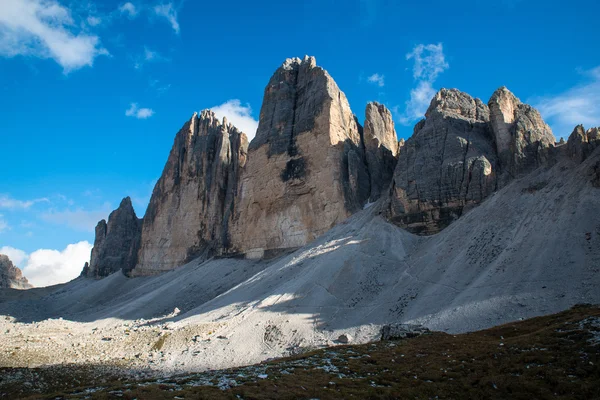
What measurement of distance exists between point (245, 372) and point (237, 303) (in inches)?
850

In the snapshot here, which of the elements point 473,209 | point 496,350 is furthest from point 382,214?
point 496,350

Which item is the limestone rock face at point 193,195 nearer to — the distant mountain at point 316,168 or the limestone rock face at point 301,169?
the distant mountain at point 316,168

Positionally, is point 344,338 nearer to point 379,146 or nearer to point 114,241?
point 379,146

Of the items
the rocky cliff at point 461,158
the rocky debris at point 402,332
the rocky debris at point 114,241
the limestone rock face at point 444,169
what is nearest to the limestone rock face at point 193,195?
the rocky debris at point 114,241

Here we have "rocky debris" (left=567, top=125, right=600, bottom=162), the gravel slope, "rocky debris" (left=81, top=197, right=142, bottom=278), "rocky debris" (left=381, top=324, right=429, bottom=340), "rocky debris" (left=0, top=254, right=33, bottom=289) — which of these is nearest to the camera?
"rocky debris" (left=381, top=324, right=429, bottom=340)

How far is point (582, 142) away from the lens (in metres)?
35.5

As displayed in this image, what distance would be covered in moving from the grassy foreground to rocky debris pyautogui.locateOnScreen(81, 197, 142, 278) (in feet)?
251

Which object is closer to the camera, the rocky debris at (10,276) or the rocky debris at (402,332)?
the rocky debris at (402,332)

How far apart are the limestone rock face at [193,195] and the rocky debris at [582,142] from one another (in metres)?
46.5

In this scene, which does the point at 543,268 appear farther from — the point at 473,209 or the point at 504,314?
the point at 473,209

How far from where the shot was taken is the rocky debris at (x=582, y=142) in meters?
35.0

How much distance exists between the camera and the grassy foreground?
11.5 metres

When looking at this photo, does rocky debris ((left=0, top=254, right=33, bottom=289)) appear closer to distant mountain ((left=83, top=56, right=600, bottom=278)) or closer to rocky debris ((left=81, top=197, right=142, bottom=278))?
rocky debris ((left=81, top=197, right=142, bottom=278))

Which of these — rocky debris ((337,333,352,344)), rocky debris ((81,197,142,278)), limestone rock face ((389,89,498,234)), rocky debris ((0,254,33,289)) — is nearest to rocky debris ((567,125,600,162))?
limestone rock face ((389,89,498,234))
